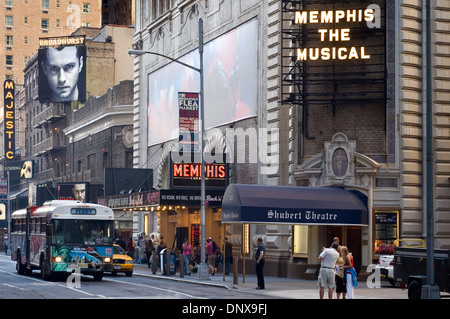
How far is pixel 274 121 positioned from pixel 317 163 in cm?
388

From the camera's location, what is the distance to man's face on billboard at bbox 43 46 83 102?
8169 centimetres

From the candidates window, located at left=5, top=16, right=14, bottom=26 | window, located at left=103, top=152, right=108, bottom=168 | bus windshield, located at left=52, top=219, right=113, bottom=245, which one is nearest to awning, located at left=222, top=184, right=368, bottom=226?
bus windshield, located at left=52, top=219, right=113, bottom=245

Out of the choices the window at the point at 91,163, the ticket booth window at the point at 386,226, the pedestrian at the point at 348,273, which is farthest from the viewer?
the window at the point at 91,163

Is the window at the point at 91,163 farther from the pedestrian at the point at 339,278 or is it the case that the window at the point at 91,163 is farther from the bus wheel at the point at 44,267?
the pedestrian at the point at 339,278

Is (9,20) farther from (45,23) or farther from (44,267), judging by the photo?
(44,267)

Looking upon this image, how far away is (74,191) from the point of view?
74.1 m

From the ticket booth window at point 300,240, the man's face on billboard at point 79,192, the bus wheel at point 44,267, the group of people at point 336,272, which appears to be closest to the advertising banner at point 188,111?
the ticket booth window at point 300,240

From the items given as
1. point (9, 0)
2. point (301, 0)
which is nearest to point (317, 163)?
point (301, 0)

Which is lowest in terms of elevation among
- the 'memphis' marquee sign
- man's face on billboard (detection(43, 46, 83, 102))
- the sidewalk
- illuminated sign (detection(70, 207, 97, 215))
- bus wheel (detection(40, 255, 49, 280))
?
the sidewalk

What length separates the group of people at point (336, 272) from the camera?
1025 inches

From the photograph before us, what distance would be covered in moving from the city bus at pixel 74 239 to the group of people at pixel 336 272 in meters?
11.1

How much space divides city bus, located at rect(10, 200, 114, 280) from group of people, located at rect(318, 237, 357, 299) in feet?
36.5

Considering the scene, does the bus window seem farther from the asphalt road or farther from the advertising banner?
the advertising banner

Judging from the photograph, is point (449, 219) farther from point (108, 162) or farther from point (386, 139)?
point (108, 162)
